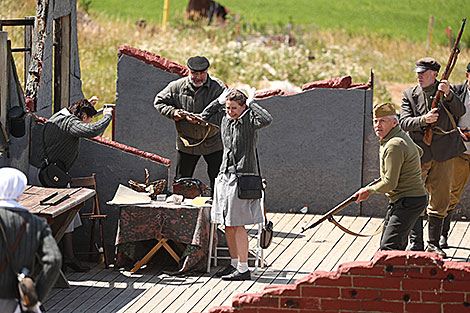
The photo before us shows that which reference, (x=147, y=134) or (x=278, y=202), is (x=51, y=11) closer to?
(x=147, y=134)

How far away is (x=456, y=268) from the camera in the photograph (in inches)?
262

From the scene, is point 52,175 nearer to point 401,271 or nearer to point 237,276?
point 237,276

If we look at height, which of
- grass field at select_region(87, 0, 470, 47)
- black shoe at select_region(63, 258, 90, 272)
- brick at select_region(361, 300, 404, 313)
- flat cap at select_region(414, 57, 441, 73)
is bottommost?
grass field at select_region(87, 0, 470, 47)

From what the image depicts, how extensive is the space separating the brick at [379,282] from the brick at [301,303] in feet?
1.19

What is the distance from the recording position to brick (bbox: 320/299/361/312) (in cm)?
675

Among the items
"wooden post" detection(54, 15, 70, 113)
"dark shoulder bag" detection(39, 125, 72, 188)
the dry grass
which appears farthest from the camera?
the dry grass

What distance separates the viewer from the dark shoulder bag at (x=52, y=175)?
29.5 feet

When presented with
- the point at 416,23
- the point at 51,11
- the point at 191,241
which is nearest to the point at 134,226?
the point at 191,241

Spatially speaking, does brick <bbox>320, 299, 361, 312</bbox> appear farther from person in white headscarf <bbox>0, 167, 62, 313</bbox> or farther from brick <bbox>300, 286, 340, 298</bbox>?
person in white headscarf <bbox>0, 167, 62, 313</bbox>

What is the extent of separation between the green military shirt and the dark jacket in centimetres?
166

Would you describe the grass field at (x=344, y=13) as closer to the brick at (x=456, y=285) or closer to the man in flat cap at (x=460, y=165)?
the man in flat cap at (x=460, y=165)

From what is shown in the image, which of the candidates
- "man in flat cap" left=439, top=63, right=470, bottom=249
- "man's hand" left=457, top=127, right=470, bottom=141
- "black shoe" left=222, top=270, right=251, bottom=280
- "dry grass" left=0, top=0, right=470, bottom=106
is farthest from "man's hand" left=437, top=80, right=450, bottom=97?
"dry grass" left=0, top=0, right=470, bottom=106

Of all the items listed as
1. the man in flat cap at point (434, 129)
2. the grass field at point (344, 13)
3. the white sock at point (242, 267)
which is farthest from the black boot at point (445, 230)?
the grass field at point (344, 13)

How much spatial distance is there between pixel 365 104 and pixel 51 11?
13.2 feet
